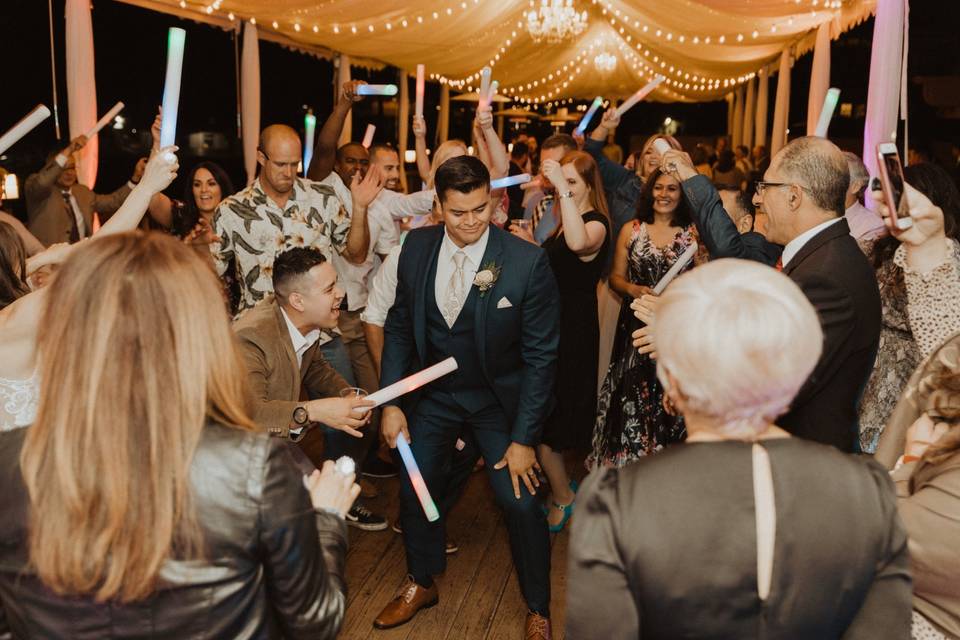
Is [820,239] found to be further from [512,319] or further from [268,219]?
[268,219]

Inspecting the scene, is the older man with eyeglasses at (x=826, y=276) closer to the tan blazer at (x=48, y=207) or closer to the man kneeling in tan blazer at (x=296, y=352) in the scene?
the man kneeling in tan blazer at (x=296, y=352)

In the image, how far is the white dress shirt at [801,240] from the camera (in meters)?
2.06

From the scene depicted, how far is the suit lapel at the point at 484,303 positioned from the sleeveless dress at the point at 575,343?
93 cm

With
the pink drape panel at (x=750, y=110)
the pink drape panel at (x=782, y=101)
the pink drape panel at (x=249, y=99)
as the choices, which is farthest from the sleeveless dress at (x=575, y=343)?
the pink drape panel at (x=750, y=110)

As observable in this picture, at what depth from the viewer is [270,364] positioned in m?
2.34

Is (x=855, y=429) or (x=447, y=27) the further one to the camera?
(x=447, y=27)

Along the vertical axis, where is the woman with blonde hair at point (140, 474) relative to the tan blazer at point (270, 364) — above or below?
above

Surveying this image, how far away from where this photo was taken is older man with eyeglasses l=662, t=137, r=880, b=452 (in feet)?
6.29

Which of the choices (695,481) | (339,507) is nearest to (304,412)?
(339,507)

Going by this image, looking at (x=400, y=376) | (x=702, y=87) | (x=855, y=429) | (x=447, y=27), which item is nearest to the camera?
(x=855, y=429)

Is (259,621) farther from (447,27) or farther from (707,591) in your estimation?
(447,27)

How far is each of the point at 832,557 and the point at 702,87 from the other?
1146cm

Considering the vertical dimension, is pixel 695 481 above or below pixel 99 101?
below

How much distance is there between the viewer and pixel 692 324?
3.42ft
